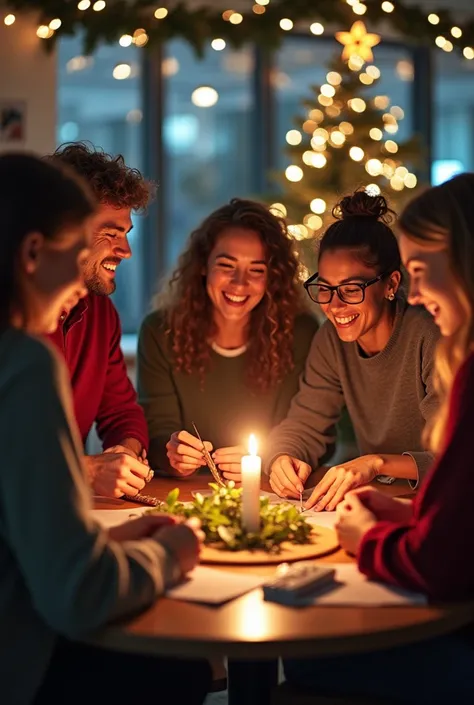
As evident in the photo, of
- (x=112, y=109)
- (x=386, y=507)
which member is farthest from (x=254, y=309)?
(x=112, y=109)

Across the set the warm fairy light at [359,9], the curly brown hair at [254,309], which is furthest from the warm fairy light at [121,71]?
the curly brown hair at [254,309]

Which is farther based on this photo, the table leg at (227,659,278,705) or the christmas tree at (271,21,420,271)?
the christmas tree at (271,21,420,271)

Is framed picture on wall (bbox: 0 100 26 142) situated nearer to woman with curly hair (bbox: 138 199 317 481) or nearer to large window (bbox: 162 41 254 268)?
large window (bbox: 162 41 254 268)

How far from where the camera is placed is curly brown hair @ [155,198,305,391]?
3049mm

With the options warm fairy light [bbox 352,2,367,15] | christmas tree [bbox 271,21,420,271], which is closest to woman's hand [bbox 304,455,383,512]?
christmas tree [bbox 271,21,420,271]

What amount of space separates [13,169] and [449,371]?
794 millimetres

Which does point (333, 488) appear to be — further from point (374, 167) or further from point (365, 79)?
point (365, 79)

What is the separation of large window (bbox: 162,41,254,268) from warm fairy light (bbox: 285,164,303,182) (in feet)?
4.22

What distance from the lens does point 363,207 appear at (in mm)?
2721

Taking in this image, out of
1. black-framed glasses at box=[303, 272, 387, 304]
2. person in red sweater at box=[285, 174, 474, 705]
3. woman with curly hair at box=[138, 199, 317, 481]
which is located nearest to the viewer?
person in red sweater at box=[285, 174, 474, 705]

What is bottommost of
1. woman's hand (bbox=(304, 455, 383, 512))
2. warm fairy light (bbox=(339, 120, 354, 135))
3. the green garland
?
woman's hand (bbox=(304, 455, 383, 512))

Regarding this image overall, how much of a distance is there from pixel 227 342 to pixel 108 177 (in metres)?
0.66

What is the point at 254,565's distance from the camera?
1.78m

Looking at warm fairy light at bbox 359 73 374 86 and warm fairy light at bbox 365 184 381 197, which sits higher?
warm fairy light at bbox 359 73 374 86
